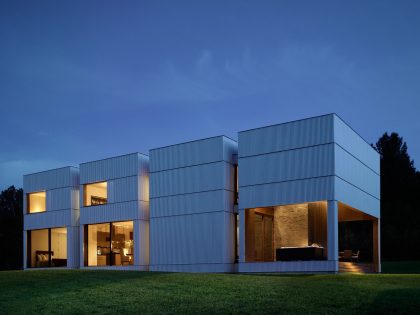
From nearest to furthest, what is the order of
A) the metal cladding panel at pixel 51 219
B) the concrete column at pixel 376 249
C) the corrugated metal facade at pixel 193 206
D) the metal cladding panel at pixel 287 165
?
the metal cladding panel at pixel 287 165
the corrugated metal facade at pixel 193 206
the concrete column at pixel 376 249
the metal cladding panel at pixel 51 219

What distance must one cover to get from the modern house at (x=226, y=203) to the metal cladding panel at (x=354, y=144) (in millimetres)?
48

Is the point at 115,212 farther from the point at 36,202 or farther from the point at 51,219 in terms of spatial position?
the point at 36,202

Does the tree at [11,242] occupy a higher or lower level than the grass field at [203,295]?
lower

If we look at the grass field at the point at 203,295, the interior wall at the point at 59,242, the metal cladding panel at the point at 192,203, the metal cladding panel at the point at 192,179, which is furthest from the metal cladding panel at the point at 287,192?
the interior wall at the point at 59,242

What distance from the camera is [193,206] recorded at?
Result: 2634 centimetres

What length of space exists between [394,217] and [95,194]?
3518cm

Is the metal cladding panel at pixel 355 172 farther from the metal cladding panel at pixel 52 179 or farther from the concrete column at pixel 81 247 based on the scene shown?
the metal cladding panel at pixel 52 179

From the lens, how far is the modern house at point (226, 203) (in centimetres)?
2278

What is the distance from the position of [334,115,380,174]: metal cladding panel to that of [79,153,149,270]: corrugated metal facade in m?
11.4

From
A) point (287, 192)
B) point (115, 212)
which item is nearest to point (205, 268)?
point (287, 192)

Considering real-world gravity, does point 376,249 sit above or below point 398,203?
below

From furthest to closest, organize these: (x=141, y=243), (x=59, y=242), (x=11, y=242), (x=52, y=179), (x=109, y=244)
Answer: (x=11, y=242) < (x=59, y=242) < (x=52, y=179) < (x=109, y=244) < (x=141, y=243)

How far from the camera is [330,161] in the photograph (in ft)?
73.0

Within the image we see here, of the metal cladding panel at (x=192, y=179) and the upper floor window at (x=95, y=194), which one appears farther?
the upper floor window at (x=95, y=194)
